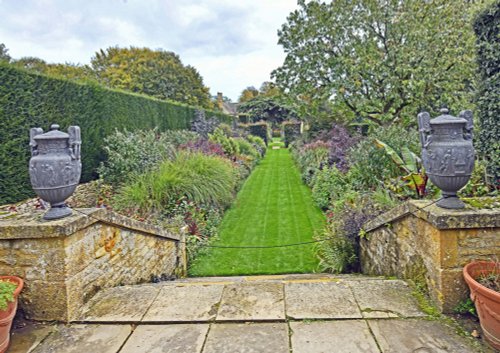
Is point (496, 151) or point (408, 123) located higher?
point (408, 123)

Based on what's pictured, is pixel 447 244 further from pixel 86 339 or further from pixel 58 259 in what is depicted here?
pixel 58 259

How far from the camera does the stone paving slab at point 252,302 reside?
2.48 m

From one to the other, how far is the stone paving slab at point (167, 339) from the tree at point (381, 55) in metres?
10.3

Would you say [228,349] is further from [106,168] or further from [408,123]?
[408,123]

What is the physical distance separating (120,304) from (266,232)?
4299 mm

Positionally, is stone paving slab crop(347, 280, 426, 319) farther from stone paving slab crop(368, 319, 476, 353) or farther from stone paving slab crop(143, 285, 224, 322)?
stone paving slab crop(143, 285, 224, 322)

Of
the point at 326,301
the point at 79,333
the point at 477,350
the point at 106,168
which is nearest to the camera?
the point at 477,350

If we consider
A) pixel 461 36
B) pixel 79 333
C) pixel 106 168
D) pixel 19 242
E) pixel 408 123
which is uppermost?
pixel 461 36

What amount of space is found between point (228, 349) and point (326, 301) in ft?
3.19

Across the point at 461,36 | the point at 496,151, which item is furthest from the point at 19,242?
the point at 461,36

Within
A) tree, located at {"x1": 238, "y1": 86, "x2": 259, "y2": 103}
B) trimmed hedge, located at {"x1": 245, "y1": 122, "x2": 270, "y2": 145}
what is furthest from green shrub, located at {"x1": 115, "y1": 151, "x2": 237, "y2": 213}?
tree, located at {"x1": 238, "y1": 86, "x2": 259, "y2": 103}

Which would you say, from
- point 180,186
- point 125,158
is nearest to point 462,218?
point 180,186

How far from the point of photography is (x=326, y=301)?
2652 millimetres

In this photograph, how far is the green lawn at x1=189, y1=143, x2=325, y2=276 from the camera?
202 inches
